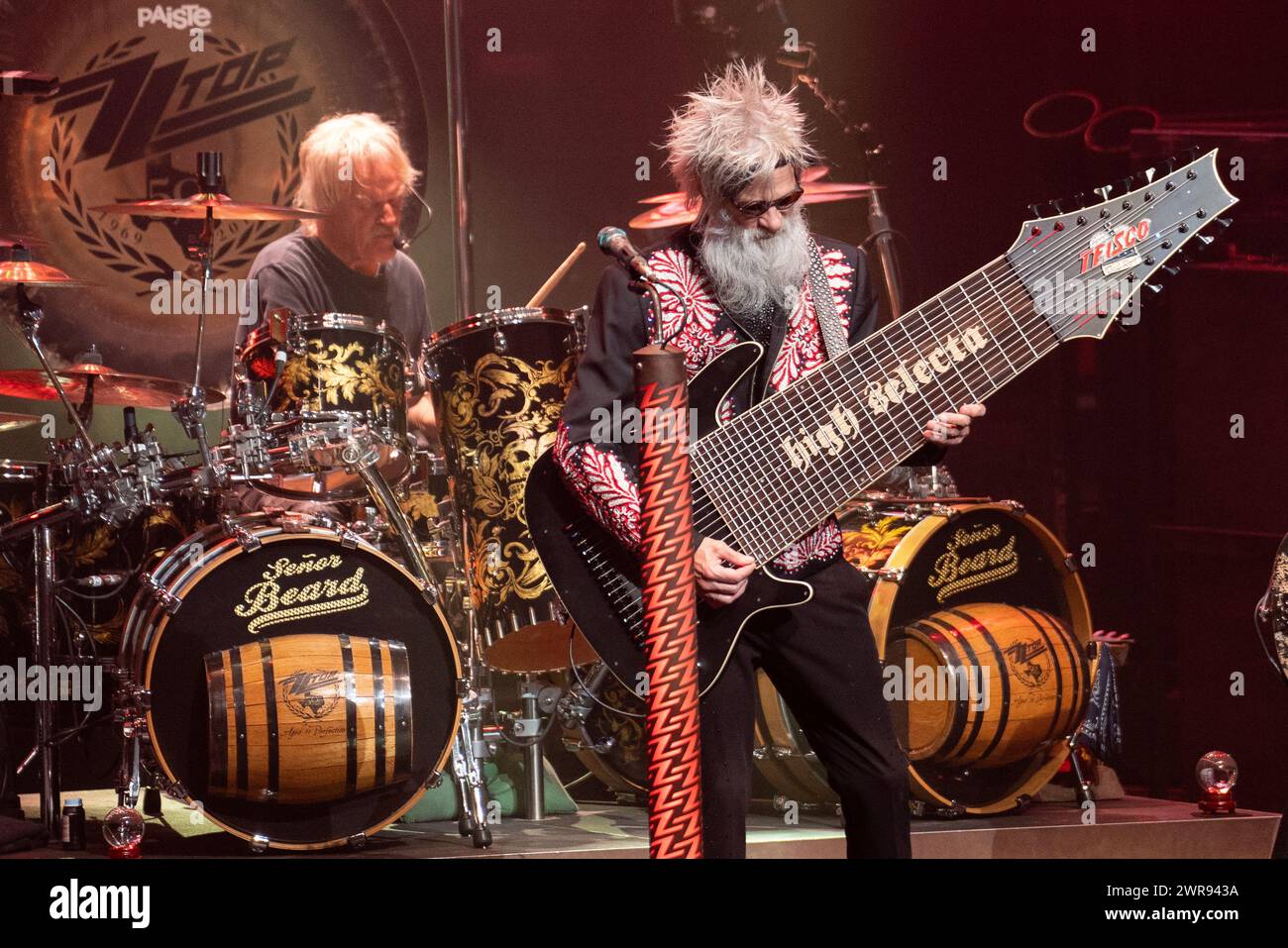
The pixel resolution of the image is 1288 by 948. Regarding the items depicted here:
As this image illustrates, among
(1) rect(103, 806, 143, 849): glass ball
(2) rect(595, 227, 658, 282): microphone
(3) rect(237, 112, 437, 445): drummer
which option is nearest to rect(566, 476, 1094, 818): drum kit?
(1) rect(103, 806, 143, 849): glass ball

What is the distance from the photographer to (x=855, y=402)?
3.46 metres

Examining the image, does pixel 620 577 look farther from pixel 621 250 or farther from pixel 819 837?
pixel 819 837

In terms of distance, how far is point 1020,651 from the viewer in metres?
5.56

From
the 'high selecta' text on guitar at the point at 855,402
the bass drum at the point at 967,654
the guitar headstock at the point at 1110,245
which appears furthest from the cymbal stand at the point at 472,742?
the guitar headstock at the point at 1110,245

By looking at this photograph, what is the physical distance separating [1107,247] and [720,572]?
1260 mm

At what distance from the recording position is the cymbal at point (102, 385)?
599cm

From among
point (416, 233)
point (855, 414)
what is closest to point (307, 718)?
point (855, 414)

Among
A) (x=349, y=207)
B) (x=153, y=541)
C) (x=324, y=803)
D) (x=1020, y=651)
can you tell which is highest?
(x=349, y=207)

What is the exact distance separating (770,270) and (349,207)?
4.22 m

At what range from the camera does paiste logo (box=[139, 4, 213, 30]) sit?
22.6 feet

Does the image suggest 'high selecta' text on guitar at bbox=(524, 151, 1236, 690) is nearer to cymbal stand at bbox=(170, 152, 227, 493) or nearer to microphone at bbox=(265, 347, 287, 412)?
cymbal stand at bbox=(170, 152, 227, 493)

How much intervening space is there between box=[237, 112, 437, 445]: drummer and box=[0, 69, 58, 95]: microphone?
1.16m

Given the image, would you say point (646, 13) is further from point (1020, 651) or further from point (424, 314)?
point (1020, 651)

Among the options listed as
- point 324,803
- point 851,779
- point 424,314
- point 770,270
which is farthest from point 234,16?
point 851,779
